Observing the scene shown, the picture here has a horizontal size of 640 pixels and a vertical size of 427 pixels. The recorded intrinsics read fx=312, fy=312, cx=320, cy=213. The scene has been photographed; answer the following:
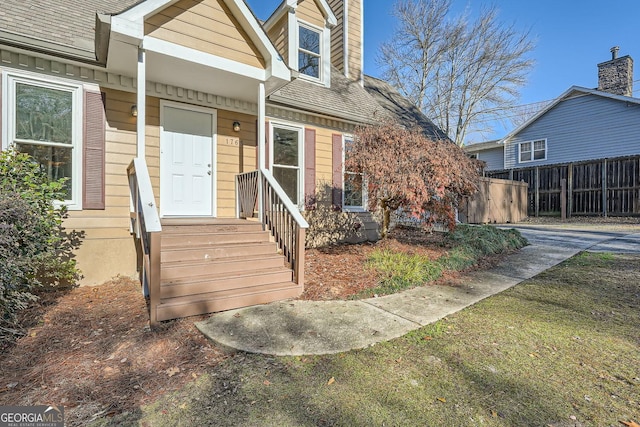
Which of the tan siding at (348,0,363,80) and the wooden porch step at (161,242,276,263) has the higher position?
the tan siding at (348,0,363,80)

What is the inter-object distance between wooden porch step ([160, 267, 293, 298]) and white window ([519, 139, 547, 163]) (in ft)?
63.0

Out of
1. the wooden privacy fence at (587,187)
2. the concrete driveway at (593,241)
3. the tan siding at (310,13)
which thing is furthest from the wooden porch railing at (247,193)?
the wooden privacy fence at (587,187)

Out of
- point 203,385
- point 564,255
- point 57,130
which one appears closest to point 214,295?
point 203,385

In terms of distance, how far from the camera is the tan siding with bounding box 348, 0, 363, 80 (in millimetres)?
9633

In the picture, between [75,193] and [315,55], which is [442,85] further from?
[75,193]

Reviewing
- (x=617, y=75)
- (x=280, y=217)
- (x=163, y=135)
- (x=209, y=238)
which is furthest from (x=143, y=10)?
(x=617, y=75)

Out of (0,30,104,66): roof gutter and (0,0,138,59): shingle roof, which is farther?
(0,0,138,59): shingle roof

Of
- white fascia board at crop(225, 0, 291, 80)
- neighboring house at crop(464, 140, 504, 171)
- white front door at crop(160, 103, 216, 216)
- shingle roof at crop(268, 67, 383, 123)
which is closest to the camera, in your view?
white fascia board at crop(225, 0, 291, 80)

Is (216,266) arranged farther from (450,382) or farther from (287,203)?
(450,382)

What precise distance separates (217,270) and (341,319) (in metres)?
1.77

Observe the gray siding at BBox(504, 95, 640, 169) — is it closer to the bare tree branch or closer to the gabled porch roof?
the bare tree branch

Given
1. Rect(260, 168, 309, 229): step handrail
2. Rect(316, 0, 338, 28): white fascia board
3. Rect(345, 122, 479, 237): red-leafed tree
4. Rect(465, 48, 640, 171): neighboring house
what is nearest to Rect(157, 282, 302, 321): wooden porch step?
Rect(260, 168, 309, 229): step handrail

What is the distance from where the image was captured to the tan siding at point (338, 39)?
9.55 m

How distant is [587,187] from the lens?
42.5 ft
